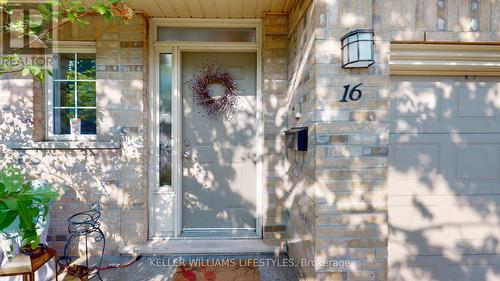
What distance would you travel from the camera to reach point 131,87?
278cm

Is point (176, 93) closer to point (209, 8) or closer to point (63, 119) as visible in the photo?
point (209, 8)

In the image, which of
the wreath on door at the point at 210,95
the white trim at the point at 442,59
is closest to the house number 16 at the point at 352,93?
the white trim at the point at 442,59

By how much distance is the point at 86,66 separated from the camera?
9.56 feet

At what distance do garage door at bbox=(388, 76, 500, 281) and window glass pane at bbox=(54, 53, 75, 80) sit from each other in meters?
2.92

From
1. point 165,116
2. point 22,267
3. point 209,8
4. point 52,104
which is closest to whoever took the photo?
point 22,267

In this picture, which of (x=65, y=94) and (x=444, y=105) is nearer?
(x=444, y=105)

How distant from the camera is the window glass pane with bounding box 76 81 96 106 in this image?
291 cm

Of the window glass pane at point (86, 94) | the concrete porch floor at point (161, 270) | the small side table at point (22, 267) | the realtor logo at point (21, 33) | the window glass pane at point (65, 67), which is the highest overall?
the realtor logo at point (21, 33)

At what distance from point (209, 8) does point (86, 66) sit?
1353mm

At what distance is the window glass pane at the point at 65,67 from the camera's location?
114 inches

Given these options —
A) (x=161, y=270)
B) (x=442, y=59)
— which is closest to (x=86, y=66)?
(x=161, y=270)

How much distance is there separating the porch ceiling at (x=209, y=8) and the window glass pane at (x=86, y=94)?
2.94ft

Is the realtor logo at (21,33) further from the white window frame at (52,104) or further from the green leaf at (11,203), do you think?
the green leaf at (11,203)

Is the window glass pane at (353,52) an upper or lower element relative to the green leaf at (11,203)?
upper
